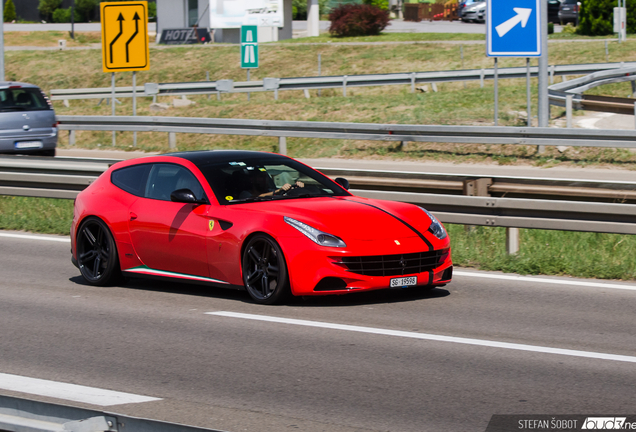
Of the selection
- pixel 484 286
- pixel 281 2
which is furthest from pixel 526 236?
pixel 281 2

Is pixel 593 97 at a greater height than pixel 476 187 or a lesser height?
greater

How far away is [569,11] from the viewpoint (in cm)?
6234

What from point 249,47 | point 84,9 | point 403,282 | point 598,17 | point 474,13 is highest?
point 84,9

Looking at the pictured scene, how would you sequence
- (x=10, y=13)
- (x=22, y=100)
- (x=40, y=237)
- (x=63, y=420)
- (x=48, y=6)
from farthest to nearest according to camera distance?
(x=48, y=6), (x=10, y=13), (x=22, y=100), (x=40, y=237), (x=63, y=420)

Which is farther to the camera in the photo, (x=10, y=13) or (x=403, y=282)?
(x=10, y=13)

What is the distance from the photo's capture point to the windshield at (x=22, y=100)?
20.8 meters

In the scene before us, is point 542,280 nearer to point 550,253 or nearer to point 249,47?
point 550,253

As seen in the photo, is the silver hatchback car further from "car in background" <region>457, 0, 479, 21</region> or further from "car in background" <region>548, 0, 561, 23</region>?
"car in background" <region>457, 0, 479, 21</region>

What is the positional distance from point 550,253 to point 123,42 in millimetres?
14915

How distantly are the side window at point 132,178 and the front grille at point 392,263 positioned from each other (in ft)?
8.25

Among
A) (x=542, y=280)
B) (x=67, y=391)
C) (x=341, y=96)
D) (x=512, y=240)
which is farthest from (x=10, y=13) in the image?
(x=67, y=391)

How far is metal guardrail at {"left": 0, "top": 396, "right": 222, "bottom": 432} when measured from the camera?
373 cm

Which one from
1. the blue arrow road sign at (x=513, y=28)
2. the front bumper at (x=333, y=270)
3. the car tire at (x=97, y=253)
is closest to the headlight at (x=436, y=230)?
the front bumper at (x=333, y=270)

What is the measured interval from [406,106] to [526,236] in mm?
14814
